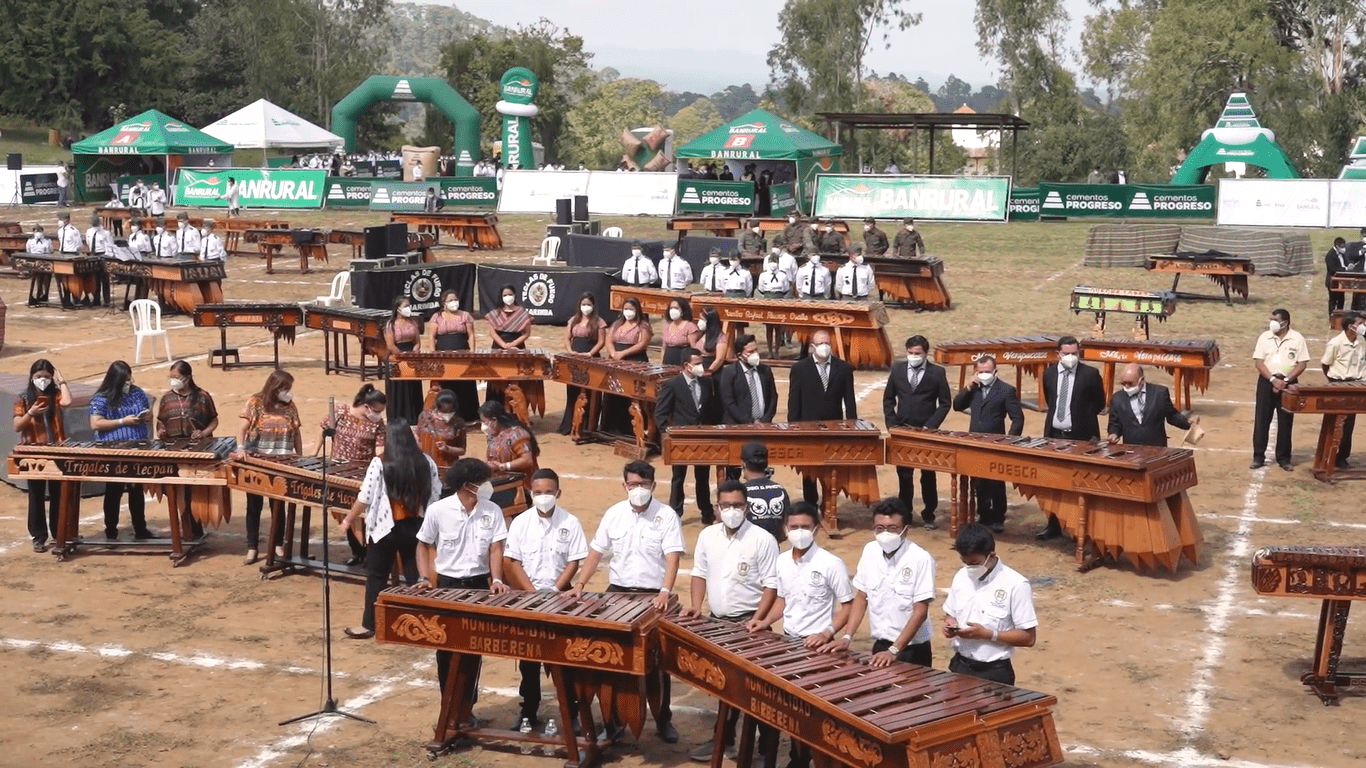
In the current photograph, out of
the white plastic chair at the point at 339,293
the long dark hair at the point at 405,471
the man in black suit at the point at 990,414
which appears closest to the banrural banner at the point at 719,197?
the white plastic chair at the point at 339,293

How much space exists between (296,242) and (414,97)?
30.9 meters

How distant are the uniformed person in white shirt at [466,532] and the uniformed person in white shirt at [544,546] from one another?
0.13m

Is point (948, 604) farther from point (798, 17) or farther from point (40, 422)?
point (798, 17)

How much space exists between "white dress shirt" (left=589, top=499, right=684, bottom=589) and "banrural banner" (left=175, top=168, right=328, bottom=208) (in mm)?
39297

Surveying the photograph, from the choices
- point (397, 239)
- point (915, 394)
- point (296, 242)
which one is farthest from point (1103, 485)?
point (296, 242)

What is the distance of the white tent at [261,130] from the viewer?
56.2m

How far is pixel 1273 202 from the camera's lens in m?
40.1

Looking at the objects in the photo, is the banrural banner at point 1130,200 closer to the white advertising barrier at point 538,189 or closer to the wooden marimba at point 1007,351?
the white advertising barrier at point 538,189

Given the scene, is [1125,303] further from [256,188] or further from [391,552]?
[256,188]

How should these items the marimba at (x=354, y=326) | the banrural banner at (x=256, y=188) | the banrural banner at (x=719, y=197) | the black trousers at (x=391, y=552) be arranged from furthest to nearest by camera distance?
1. the banrural banner at (x=256, y=188)
2. the banrural banner at (x=719, y=197)
3. the marimba at (x=354, y=326)
4. the black trousers at (x=391, y=552)

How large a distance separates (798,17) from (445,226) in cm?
3975

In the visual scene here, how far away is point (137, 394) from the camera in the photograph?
14258 millimetres

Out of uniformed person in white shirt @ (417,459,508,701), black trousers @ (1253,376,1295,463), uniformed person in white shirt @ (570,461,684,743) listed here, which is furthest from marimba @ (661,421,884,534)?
black trousers @ (1253,376,1295,463)

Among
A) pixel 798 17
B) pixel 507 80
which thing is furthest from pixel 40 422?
pixel 798 17
